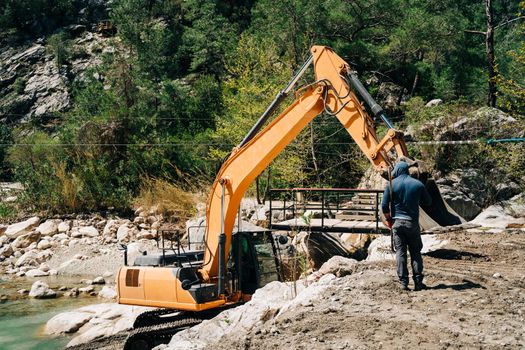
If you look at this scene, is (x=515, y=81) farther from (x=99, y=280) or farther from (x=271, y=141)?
(x=99, y=280)

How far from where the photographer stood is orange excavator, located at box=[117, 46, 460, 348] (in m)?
10.3

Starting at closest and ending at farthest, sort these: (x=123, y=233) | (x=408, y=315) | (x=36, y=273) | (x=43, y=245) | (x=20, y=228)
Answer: (x=408, y=315) → (x=36, y=273) → (x=43, y=245) → (x=123, y=233) → (x=20, y=228)

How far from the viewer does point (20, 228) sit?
27969 mm

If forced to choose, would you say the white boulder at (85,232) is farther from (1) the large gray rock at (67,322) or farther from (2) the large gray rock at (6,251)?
(1) the large gray rock at (67,322)

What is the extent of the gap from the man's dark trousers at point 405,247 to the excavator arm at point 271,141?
274 centimetres

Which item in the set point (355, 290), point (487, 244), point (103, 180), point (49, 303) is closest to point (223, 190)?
point (355, 290)

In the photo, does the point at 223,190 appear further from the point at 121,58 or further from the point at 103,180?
the point at 121,58

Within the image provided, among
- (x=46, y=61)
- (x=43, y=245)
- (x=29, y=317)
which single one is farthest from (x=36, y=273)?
(x=46, y=61)

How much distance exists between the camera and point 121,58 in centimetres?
3625

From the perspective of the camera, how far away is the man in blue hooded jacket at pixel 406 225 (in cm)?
784

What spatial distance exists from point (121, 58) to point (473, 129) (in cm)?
2217

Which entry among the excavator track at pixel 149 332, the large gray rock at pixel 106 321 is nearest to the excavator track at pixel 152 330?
the excavator track at pixel 149 332

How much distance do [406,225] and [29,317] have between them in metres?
12.0

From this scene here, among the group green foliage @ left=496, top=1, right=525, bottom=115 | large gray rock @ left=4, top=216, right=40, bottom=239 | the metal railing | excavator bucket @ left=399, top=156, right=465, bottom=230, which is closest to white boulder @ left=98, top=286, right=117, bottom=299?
the metal railing
